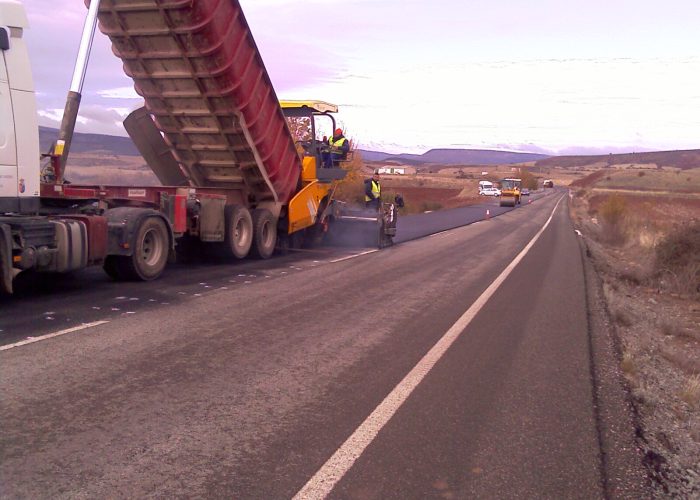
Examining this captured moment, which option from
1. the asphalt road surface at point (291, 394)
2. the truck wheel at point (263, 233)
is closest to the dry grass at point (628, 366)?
the asphalt road surface at point (291, 394)

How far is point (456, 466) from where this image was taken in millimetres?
4805

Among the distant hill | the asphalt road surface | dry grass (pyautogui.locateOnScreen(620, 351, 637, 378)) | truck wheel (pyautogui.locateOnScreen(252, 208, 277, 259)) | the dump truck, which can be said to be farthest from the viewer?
truck wheel (pyautogui.locateOnScreen(252, 208, 277, 259))

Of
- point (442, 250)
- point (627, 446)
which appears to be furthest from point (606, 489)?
point (442, 250)

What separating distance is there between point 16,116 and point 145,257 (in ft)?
11.2

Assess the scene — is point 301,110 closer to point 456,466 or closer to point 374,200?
point 374,200

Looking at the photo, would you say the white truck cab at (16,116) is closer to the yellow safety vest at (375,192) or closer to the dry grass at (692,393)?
the dry grass at (692,393)

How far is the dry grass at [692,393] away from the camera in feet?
24.0

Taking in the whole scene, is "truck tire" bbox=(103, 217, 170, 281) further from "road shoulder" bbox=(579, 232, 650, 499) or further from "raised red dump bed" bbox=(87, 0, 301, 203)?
"road shoulder" bbox=(579, 232, 650, 499)

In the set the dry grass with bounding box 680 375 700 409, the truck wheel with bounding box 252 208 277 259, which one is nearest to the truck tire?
the truck wheel with bounding box 252 208 277 259

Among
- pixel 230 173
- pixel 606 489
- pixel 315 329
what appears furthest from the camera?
pixel 230 173

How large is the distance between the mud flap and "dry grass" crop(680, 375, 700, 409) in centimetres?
772

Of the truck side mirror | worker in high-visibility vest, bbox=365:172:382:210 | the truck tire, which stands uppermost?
the truck side mirror

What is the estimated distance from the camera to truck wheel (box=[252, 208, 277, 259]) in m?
15.5

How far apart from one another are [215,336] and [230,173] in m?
7.55
